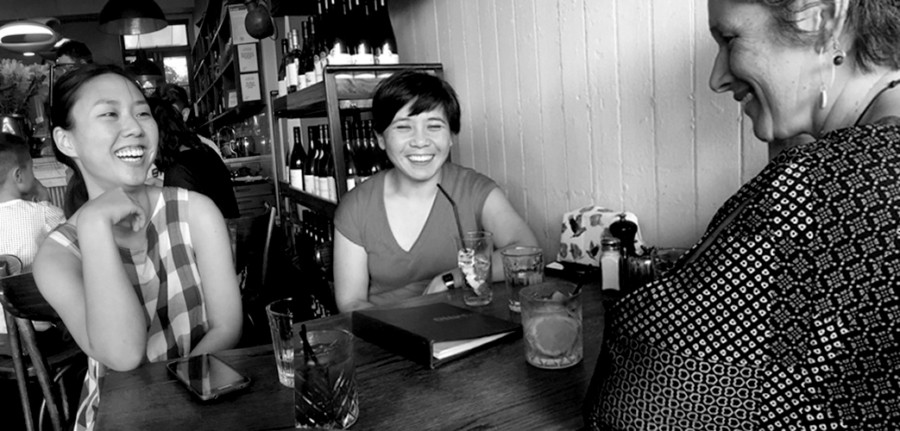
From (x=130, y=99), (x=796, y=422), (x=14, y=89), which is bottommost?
(x=796, y=422)

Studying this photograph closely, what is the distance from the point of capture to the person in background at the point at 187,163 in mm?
2682

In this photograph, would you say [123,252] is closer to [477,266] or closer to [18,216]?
[477,266]

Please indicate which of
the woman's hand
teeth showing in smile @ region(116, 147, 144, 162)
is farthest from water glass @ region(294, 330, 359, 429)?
teeth showing in smile @ region(116, 147, 144, 162)

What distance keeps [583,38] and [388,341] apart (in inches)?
41.3

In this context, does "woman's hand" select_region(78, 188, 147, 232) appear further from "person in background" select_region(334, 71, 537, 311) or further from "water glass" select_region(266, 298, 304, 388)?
"person in background" select_region(334, 71, 537, 311)

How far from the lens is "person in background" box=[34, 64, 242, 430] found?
1303 mm

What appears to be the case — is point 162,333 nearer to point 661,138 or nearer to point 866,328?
point 661,138

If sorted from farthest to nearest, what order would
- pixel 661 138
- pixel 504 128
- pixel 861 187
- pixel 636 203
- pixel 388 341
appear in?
pixel 504 128, pixel 636 203, pixel 661 138, pixel 388 341, pixel 861 187

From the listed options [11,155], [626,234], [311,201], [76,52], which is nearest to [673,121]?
[626,234]

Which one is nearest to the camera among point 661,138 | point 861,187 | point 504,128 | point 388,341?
point 861,187

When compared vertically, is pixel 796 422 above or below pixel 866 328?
below

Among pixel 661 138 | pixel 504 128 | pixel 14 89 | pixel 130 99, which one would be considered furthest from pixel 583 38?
pixel 14 89

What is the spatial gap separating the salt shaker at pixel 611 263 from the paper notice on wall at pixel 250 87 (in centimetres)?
491

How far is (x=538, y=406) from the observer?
Result: 91 cm
